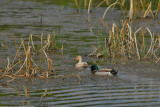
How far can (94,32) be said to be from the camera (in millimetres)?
17172

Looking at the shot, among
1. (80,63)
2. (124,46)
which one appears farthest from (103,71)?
(124,46)

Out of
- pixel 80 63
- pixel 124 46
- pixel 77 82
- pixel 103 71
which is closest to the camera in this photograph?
pixel 77 82

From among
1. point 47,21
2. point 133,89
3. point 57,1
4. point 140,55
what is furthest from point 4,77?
point 57,1

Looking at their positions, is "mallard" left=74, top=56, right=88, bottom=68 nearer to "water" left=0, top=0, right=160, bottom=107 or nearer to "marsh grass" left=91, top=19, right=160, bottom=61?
"water" left=0, top=0, right=160, bottom=107

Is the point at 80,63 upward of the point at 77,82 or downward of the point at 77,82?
upward

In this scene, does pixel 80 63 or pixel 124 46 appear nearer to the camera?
pixel 80 63

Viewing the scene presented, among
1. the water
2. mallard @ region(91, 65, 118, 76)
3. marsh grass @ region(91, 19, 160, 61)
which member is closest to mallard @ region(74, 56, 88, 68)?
the water

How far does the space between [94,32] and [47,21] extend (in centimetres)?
315

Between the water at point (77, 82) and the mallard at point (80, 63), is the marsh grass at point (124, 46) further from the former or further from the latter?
the mallard at point (80, 63)

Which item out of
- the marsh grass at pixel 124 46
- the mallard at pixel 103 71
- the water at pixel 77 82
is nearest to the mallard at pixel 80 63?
the water at pixel 77 82

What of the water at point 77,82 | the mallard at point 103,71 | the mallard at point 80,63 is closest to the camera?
the water at point 77,82

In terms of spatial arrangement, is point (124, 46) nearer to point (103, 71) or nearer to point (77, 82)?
point (103, 71)

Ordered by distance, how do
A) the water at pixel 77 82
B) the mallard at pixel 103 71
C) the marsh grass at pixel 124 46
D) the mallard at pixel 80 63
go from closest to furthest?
the water at pixel 77 82
the mallard at pixel 103 71
the mallard at pixel 80 63
the marsh grass at pixel 124 46

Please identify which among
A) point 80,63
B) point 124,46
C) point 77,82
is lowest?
point 77,82
